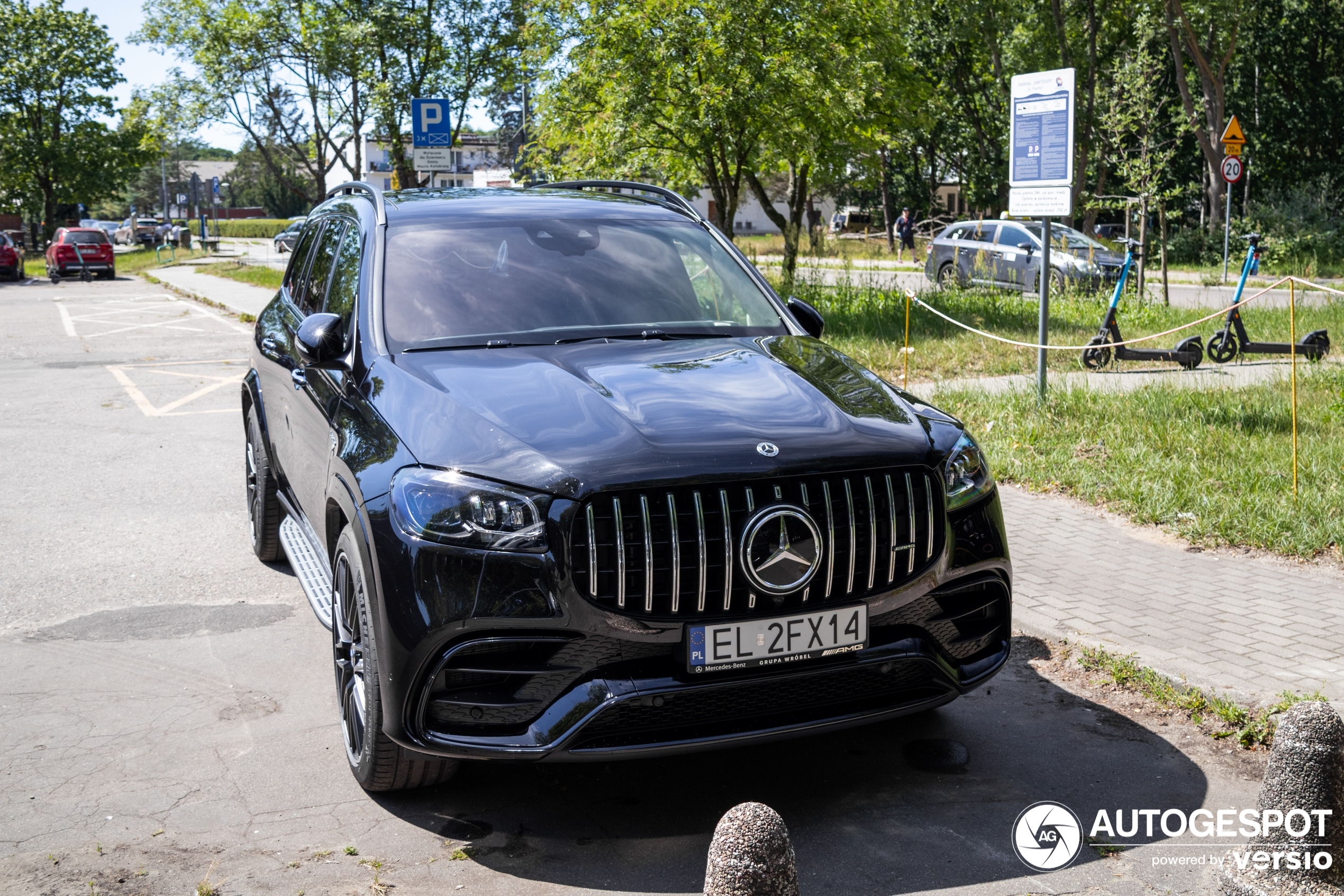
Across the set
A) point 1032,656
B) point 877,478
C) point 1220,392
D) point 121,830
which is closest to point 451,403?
point 877,478

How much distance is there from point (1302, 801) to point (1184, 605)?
104 inches

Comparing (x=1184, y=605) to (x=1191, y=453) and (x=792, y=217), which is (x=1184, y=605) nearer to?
(x=1191, y=453)

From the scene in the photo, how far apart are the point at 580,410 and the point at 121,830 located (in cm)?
182

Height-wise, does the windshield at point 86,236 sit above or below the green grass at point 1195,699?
above

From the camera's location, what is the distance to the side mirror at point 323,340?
428 centimetres

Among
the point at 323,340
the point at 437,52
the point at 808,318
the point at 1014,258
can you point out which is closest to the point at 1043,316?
the point at 808,318

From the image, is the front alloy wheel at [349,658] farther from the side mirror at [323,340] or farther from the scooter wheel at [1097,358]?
the scooter wheel at [1097,358]

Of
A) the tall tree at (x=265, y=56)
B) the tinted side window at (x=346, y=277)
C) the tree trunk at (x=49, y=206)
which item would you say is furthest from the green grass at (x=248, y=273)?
the tinted side window at (x=346, y=277)

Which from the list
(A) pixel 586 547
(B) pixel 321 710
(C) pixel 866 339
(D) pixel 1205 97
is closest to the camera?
(A) pixel 586 547

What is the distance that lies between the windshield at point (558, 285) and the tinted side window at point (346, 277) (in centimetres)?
17

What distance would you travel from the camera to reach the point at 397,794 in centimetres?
376

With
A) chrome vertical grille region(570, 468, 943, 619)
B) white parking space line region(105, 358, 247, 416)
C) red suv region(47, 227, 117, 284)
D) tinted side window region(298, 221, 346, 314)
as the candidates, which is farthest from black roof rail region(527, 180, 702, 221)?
red suv region(47, 227, 117, 284)

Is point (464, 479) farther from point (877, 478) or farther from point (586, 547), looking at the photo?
point (877, 478)

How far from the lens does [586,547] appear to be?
3.16 m
